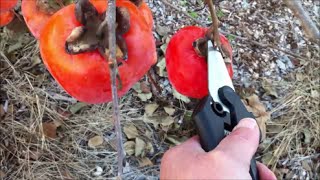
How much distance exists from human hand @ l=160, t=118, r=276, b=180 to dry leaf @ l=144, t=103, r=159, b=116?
85cm

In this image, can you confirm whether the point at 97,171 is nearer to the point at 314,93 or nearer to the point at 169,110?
the point at 169,110

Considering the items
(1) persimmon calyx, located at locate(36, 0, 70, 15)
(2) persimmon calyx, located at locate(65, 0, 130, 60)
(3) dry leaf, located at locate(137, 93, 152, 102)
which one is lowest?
(3) dry leaf, located at locate(137, 93, 152, 102)

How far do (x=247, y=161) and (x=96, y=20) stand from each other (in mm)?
275

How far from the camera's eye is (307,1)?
6.91 ft

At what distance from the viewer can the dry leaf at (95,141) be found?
5.14 feet

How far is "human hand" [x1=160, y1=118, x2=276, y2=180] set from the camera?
686 mm

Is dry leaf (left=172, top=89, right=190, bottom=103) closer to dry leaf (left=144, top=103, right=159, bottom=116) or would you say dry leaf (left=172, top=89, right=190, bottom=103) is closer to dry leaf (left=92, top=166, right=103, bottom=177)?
dry leaf (left=144, top=103, right=159, bottom=116)

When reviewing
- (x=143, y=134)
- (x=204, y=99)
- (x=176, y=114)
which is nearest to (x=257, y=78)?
(x=176, y=114)

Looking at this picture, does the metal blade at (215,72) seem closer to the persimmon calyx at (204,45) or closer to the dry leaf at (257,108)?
the persimmon calyx at (204,45)

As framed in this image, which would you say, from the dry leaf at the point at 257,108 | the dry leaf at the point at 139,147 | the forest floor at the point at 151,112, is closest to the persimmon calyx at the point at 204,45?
the forest floor at the point at 151,112

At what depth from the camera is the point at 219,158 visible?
0.69 meters

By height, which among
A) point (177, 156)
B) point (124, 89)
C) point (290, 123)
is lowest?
point (290, 123)

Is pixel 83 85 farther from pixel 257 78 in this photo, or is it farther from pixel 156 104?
pixel 257 78

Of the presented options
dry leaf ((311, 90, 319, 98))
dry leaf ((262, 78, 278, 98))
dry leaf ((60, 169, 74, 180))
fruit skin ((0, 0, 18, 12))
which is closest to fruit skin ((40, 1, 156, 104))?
fruit skin ((0, 0, 18, 12))
